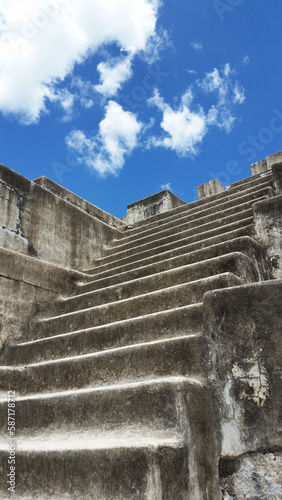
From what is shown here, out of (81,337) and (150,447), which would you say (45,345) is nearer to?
(81,337)

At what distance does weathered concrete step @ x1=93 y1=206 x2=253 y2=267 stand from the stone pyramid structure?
0.22 ft

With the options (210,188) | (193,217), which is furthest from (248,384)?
(210,188)

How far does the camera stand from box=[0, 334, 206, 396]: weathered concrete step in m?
2.33

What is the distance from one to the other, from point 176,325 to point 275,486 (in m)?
1.09

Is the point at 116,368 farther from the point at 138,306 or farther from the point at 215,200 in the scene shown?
the point at 215,200

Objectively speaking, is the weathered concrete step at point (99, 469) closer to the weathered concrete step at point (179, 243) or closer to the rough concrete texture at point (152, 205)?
the weathered concrete step at point (179, 243)

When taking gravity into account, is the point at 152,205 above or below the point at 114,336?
above

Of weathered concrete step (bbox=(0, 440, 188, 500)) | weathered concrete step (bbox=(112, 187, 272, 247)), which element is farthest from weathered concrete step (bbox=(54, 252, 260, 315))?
weathered concrete step (bbox=(112, 187, 272, 247))

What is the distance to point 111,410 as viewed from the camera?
226cm

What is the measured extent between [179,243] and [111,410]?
2609 mm

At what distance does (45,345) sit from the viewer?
135 inches

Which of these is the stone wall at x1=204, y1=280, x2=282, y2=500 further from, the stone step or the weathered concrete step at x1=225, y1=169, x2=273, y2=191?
the weathered concrete step at x1=225, y1=169, x2=273, y2=191

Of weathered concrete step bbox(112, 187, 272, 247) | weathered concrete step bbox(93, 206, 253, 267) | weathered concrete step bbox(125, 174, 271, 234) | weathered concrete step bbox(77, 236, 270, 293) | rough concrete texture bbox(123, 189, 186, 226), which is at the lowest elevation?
weathered concrete step bbox(77, 236, 270, 293)

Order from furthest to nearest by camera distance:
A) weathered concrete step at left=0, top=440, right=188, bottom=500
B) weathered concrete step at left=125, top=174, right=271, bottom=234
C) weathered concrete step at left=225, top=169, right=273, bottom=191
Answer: weathered concrete step at left=225, top=169, right=273, bottom=191
weathered concrete step at left=125, top=174, right=271, bottom=234
weathered concrete step at left=0, top=440, right=188, bottom=500
